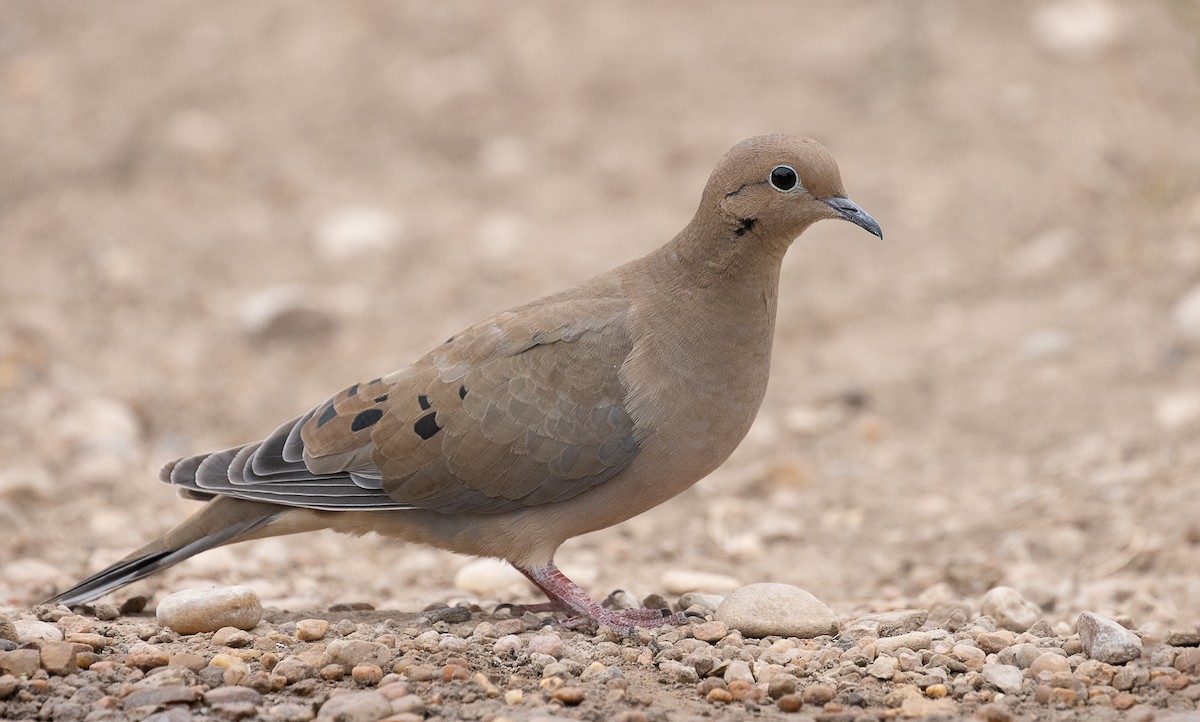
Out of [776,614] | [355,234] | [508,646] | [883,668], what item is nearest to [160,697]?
[508,646]

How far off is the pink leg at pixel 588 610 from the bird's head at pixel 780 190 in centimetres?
137

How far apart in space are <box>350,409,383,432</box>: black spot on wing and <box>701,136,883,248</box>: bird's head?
1.47m

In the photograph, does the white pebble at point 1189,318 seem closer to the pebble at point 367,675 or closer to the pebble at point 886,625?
the pebble at point 886,625

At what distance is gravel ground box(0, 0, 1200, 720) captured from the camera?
411 cm

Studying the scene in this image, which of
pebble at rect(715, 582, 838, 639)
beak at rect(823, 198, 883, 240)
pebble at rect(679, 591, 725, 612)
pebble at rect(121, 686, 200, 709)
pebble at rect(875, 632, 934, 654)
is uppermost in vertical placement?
beak at rect(823, 198, 883, 240)

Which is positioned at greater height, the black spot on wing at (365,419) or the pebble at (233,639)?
the black spot on wing at (365,419)

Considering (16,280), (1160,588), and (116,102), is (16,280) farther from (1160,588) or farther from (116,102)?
(1160,588)

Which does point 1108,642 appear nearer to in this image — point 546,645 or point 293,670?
point 546,645

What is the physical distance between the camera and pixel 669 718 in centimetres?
367

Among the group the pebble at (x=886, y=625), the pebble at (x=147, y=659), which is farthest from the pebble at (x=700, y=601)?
the pebble at (x=147, y=659)

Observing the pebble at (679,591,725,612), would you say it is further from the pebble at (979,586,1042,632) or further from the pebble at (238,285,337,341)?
the pebble at (238,285,337,341)

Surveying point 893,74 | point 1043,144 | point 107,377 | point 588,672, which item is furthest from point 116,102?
point 588,672

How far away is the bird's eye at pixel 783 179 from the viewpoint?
475 cm

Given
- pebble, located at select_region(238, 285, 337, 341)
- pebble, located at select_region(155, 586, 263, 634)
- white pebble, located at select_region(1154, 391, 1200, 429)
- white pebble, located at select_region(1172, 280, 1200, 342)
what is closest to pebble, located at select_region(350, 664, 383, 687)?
pebble, located at select_region(155, 586, 263, 634)
